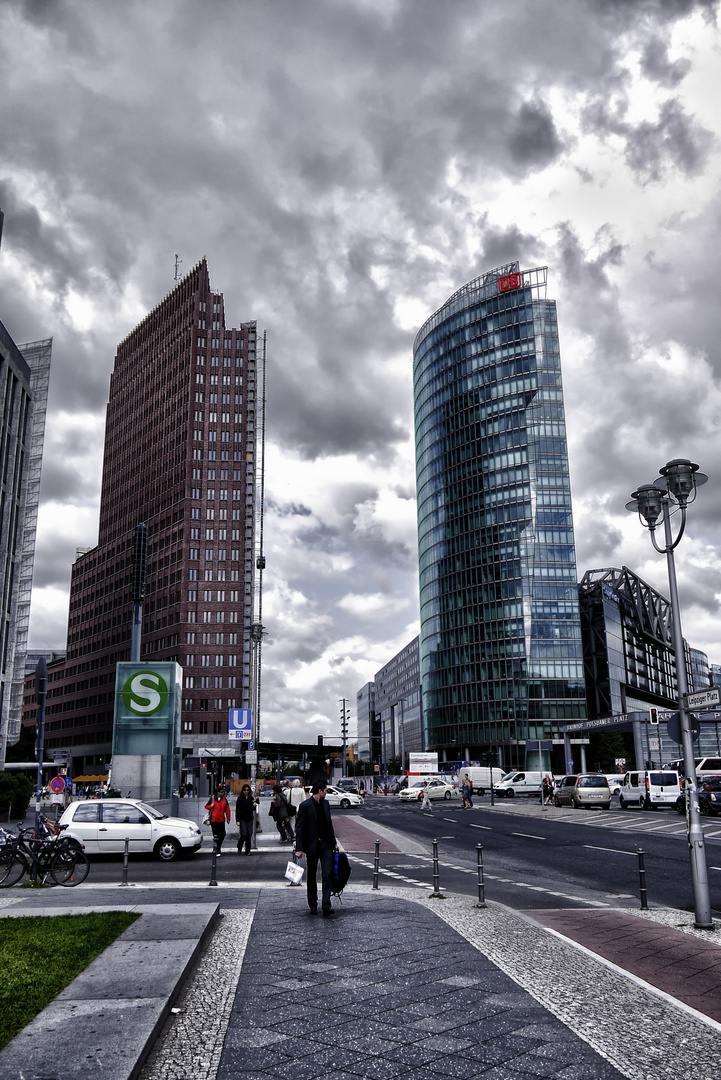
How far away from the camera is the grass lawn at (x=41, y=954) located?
618 cm

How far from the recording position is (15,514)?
76.3 metres

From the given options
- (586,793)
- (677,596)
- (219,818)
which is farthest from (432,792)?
(677,596)

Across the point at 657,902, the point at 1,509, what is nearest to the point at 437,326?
the point at 1,509

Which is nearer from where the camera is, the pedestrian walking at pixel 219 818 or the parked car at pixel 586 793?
the pedestrian walking at pixel 219 818

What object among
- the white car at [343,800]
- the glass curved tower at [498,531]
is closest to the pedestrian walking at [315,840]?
the white car at [343,800]

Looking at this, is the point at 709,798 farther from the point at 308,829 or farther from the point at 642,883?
the point at 308,829

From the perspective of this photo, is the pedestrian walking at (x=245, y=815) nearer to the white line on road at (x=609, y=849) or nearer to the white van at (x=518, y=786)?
the white line on road at (x=609, y=849)

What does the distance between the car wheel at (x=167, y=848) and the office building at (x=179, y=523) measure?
86465mm

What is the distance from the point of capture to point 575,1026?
6148mm

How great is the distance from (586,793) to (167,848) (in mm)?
29097

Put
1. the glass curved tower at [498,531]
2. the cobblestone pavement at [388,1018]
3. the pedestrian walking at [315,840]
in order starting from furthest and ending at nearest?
the glass curved tower at [498,531] < the pedestrian walking at [315,840] < the cobblestone pavement at [388,1018]

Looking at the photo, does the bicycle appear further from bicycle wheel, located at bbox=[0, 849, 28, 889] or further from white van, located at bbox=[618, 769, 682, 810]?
white van, located at bbox=[618, 769, 682, 810]

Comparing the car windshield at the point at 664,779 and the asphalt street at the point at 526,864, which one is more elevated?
the car windshield at the point at 664,779

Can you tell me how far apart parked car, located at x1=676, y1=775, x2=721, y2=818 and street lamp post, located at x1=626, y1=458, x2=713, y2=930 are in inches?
1058
